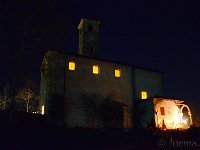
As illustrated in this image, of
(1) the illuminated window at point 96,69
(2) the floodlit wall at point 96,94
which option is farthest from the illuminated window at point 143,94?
(1) the illuminated window at point 96,69

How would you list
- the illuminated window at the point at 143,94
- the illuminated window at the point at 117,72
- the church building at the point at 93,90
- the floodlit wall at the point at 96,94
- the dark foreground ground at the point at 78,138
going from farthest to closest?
the illuminated window at the point at 143,94, the illuminated window at the point at 117,72, the floodlit wall at the point at 96,94, the church building at the point at 93,90, the dark foreground ground at the point at 78,138

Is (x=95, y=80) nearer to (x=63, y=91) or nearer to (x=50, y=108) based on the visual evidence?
(x=63, y=91)

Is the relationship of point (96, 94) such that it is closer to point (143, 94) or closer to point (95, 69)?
point (95, 69)

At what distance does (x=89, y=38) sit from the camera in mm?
44500

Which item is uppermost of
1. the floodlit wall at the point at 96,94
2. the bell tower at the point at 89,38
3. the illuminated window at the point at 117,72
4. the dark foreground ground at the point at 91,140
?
the bell tower at the point at 89,38

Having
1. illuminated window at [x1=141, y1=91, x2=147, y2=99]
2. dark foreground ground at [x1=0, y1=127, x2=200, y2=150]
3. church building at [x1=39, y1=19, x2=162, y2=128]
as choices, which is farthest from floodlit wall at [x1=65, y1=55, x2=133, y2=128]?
dark foreground ground at [x1=0, y1=127, x2=200, y2=150]

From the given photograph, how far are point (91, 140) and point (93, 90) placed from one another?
12170 mm

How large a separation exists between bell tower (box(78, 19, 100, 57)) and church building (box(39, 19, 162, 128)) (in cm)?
642

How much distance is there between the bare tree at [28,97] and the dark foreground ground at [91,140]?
1825cm

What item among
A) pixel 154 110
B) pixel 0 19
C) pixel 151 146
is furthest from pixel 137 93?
pixel 0 19

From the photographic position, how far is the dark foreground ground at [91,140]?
21.8m

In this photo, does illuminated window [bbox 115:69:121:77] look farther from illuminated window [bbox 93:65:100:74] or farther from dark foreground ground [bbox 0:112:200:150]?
dark foreground ground [bbox 0:112:200:150]

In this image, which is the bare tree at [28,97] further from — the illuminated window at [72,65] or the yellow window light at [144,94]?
the yellow window light at [144,94]

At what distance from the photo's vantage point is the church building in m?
34.2
